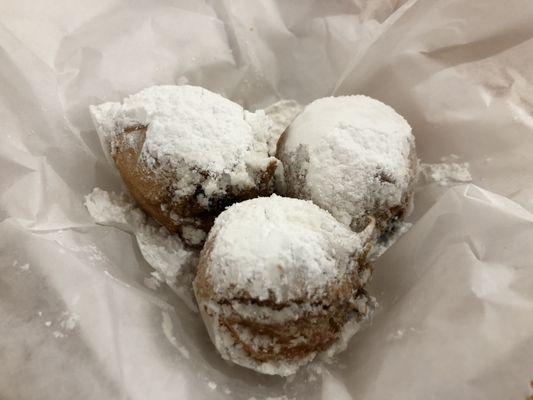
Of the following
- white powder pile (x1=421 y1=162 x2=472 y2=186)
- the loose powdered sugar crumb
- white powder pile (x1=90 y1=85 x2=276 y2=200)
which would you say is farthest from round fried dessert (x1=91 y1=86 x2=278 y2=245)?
white powder pile (x1=421 y1=162 x2=472 y2=186)

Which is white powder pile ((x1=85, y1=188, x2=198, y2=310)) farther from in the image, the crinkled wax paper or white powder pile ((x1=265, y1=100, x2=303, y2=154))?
white powder pile ((x1=265, y1=100, x2=303, y2=154))

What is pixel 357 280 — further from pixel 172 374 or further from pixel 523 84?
pixel 523 84

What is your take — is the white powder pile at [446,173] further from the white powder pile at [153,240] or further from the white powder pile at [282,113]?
the white powder pile at [153,240]

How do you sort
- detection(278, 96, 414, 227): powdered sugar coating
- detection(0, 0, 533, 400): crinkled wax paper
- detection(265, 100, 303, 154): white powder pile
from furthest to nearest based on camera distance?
detection(265, 100, 303, 154): white powder pile
detection(278, 96, 414, 227): powdered sugar coating
detection(0, 0, 533, 400): crinkled wax paper

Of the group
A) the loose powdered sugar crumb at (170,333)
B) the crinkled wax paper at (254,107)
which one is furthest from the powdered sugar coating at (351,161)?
the loose powdered sugar crumb at (170,333)

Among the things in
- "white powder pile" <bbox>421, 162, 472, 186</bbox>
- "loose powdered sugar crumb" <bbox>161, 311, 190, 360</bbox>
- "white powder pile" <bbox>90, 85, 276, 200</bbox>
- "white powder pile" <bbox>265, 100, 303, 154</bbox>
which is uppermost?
"white powder pile" <bbox>90, 85, 276, 200</bbox>

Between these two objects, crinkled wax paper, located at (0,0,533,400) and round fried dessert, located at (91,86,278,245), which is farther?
round fried dessert, located at (91,86,278,245)

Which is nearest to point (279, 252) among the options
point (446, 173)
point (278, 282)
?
point (278, 282)

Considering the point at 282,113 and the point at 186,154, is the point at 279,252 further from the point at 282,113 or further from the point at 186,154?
the point at 282,113
